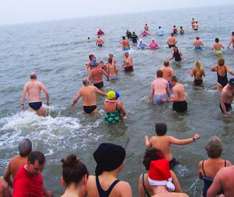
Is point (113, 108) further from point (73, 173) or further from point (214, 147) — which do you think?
point (73, 173)

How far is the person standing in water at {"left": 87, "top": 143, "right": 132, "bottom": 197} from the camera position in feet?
13.4

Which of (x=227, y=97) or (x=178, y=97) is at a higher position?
(x=227, y=97)

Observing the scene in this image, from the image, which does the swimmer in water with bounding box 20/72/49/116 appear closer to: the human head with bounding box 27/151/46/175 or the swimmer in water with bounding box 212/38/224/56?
the human head with bounding box 27/151/46/175

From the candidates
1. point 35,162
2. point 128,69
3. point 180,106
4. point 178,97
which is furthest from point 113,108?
point 128,69

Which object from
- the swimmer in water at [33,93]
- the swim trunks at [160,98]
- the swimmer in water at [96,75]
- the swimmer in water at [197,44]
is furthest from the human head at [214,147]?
the swimmer in water at [197,44]

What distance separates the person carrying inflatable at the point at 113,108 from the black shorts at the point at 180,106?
5.92 ft

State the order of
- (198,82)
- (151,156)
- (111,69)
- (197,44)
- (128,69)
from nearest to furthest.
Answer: (151,156) < (198,82) < (111,69) < (128,69) < (197,44)

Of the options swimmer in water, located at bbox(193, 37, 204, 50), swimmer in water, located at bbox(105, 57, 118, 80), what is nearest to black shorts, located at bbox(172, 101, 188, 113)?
swimmer in water, located at bbox(105, 57, 118, 80)

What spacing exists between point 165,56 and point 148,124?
15.8m

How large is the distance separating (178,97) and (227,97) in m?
1.70

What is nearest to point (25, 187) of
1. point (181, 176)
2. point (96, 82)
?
point (181, 176)

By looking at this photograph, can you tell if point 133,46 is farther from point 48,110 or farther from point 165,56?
point 48,110

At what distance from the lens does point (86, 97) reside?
12812 millimetres

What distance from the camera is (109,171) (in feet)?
13.7
